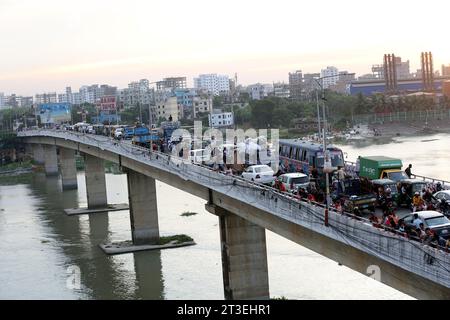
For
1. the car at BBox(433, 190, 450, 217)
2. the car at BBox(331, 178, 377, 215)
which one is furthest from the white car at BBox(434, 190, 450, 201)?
the car at BBox(331, 178, 377, 215)

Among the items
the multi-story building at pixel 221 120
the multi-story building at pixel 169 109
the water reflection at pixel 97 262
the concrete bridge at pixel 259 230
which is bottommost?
the water reflection at pixel 97 262

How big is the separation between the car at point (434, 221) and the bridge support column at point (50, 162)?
70.0 m

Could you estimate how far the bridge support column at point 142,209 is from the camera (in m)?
37.1

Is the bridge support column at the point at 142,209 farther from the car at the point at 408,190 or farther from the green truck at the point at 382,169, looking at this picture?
the car at the point at 408,190

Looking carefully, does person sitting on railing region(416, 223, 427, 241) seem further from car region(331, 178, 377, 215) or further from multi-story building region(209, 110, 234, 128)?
multi-story building region(209, 110, 234, 128)

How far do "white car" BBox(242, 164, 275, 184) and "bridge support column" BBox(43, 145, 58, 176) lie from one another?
5819cm

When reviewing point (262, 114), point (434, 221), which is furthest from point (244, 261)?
point (262, 114)

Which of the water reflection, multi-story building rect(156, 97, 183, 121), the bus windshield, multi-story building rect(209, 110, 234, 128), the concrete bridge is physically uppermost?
multi-story building rect(156, 97, 183, 121)

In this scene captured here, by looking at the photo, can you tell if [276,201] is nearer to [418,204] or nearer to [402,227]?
[418,204]

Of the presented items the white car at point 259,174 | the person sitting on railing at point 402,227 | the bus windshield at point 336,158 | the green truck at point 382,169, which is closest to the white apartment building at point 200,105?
the bus windshield at point 336,158

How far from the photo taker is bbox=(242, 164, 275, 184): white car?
2689cm

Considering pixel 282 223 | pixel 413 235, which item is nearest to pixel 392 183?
pixel 282 223

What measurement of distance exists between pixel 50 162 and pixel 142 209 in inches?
1875
